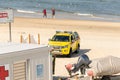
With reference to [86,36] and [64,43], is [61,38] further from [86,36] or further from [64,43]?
[86,36]

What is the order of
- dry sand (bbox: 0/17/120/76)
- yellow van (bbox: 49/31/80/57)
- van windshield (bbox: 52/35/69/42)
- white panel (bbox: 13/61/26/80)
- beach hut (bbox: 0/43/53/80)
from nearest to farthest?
1. beach hut (bbox: 0/43/53/80)
2. white panel (bbox: 13/61/26/80)
3. yellow van (bbox: 49/31/80/57)
4. van windshield (bbox: 52/35/69/42)
5. dry sand (bbox: 0/17/120/76)

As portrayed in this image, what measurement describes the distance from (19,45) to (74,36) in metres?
15.4

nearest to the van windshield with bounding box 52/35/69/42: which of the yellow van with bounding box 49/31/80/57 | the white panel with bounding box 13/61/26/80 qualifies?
the yellow van with bounding box 49/31/80/57

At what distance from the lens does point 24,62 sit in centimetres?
1453

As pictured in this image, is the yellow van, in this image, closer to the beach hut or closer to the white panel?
the beach hut

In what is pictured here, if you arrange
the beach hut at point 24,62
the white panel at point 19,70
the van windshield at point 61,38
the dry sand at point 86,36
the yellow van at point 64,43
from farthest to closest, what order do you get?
the dry sand at point 86,36, the van windshield at point 61,38, the yellow van at point 64,43, the white panel at point 19,70, the beach hut at point 24,62

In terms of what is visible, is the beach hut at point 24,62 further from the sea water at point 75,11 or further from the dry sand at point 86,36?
the sea water at point 75,11

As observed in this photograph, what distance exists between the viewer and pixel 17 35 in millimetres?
38938

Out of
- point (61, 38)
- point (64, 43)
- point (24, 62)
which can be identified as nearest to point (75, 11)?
point (61, 38)

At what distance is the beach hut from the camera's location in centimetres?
1389

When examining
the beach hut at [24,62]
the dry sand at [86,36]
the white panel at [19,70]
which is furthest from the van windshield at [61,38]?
the white panel at [19,70]

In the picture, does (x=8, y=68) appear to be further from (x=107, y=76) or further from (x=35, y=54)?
(x=107, y=76)

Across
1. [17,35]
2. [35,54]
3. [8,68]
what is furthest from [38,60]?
[17,35]

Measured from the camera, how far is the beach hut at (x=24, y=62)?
13.9 m
